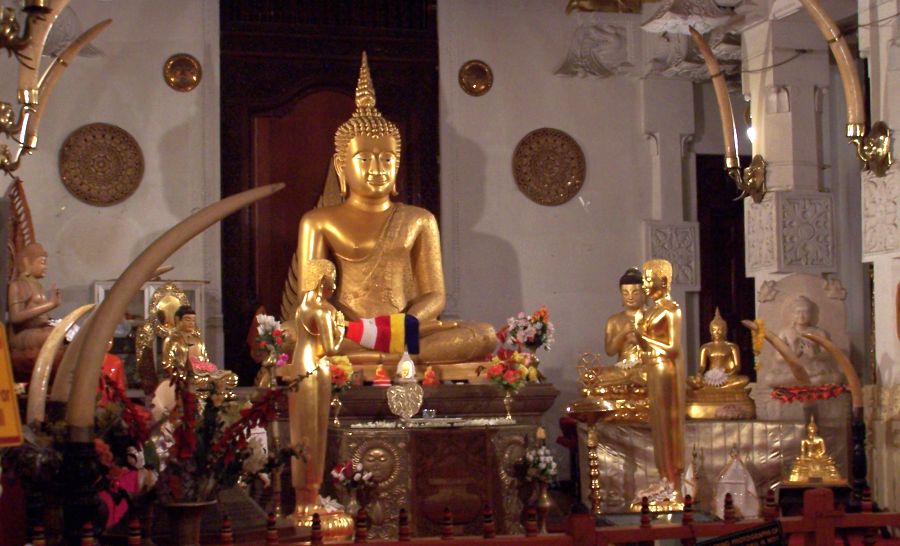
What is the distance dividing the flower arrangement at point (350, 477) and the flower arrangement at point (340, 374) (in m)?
0.45

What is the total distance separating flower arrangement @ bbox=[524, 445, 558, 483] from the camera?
24.3ft

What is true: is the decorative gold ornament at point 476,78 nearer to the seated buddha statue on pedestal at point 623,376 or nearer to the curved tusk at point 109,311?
the seated buddha statue on pedestal at point 623,376

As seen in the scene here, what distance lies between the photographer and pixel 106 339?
3828 mm

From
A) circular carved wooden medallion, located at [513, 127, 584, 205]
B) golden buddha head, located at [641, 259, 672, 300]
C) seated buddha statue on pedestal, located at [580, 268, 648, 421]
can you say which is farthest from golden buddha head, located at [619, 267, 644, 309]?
circular carved wooden medallion, located at [513, 127, 584, 205]

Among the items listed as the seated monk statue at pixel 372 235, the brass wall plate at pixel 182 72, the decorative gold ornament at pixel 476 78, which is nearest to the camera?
the seated monk statue at pixel 372 235

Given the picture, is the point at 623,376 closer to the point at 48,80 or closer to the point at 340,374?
the point at 340,374

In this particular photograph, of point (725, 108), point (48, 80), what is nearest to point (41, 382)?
point (48, 80)

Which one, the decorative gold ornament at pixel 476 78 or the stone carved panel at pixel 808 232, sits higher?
the decorative gold ornament at pixel 476 78

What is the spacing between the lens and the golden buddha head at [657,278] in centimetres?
788

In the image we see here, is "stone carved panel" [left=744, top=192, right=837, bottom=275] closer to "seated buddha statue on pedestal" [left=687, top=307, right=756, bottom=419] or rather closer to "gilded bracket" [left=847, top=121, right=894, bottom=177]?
"seated buddha statue on pedestal" [left=687, top=307, right=756, bottom=419]

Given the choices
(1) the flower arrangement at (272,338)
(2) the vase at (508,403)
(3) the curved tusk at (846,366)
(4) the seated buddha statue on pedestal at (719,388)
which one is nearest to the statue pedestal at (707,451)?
(4) the seated buddha statue on pedestal at (719,388)

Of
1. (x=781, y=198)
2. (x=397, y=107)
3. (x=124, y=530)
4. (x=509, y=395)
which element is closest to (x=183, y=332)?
(x=509, y=395)

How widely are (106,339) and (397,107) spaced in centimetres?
692

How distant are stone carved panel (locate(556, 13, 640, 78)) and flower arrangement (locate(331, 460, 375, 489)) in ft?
14.8
